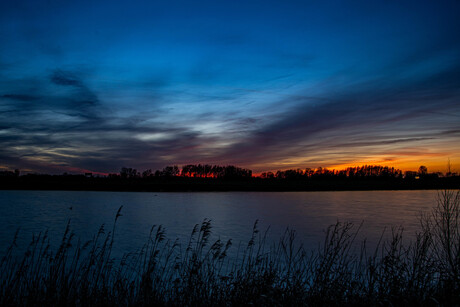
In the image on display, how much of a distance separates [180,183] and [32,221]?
10294 centimetres

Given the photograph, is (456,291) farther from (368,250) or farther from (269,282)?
(368,250)

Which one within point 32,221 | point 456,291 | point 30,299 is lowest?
point 32,221

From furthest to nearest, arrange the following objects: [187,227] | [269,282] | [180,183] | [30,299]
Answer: [180,183], [187,227], [269,282], [30,299]

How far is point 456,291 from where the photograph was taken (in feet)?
18.4

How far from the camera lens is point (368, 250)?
55.7 feet

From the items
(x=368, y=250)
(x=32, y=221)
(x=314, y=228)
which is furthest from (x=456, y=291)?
(x=32, y=221)

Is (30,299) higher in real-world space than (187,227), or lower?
higher

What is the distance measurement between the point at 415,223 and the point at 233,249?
21.7 metres

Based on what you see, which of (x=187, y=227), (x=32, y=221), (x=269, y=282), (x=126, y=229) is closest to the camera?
(x=269, y=282)

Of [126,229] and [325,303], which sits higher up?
[325,303]

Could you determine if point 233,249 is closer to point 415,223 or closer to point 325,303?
point 325,303

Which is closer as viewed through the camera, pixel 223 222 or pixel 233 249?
pixel 233 249

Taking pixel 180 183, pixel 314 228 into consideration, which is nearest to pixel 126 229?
pixel 314 228

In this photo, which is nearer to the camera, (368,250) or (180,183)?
(368,250)
